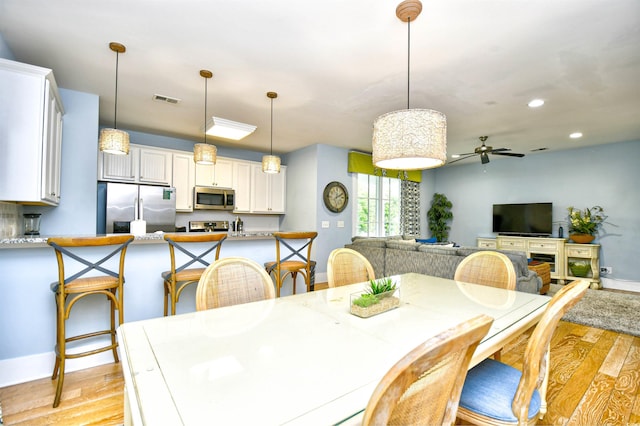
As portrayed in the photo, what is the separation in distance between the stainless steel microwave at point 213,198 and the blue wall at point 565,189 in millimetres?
5464

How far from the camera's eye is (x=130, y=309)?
2525 millimetres

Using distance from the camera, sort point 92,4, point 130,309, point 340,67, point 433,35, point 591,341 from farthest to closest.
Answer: point 591,341 → point 340,67 → point 130,309 → point 433,35 → point 92,4

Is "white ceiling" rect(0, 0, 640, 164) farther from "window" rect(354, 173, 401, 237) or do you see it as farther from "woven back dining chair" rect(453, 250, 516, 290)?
"window" rect(354, 173, 401, 237)

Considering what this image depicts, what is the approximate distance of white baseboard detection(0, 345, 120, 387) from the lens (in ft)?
6.84

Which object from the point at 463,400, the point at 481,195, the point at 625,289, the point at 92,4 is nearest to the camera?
the point at 463,400

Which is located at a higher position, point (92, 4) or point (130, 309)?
point (92, 4)

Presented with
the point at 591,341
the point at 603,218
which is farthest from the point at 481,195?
the point at 591,341

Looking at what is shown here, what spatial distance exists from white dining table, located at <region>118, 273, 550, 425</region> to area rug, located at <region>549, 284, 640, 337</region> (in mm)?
2685

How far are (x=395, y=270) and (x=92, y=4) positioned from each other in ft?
13.4

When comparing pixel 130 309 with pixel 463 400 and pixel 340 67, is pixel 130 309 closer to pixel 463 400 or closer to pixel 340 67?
pixel 463 400

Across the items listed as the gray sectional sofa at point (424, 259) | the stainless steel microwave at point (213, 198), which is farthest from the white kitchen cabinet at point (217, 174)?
the gray sectional sofa at point (424, 259)

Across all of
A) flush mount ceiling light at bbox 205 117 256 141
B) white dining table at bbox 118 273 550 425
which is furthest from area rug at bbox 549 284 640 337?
flush mount ceiling light at bbox 205 117 256 141

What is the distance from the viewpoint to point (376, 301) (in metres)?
1.40

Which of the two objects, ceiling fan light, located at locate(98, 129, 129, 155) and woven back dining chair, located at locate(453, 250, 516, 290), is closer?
woven back dining chair, located at locate(453, 250, 516, 290)
